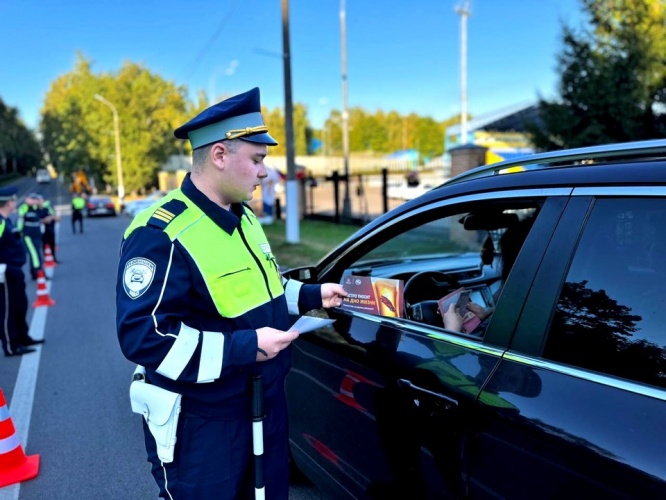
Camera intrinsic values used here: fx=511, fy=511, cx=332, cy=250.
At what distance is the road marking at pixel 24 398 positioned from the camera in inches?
123

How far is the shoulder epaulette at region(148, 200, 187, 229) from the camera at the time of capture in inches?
62.7

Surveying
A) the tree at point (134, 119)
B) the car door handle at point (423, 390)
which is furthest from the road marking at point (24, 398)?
the tree at point (134, 119)

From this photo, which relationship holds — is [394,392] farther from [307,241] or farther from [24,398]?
[307,241]

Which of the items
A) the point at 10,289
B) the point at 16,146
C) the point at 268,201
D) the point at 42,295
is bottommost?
the point at 42,295

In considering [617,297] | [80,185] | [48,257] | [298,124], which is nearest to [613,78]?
[617,297]

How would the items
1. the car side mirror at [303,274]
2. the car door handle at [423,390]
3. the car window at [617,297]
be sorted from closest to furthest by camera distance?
the car window at [617,297], the car door handle at [423,390], the car side mirror at [303,274]

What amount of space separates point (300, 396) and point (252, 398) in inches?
33.4

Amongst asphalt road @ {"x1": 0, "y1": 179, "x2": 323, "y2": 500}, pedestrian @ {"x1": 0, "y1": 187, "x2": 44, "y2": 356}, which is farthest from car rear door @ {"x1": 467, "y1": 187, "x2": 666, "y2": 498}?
pedestrian @ {"x1": 0, "y1": 187, "x2": 44, "y2": 356}

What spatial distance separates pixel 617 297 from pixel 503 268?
1.45m

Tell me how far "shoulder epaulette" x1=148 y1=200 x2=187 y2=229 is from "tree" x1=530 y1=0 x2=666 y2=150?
11897mm

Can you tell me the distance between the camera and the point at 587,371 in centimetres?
138

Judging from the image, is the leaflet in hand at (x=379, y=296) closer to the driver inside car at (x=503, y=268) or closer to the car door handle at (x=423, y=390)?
the driver inside car at (x=503, y=268)

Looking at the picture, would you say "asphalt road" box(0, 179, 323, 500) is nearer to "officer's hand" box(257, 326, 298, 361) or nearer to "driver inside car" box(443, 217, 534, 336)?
"driver inside car" box(443, 217, 534, 336)

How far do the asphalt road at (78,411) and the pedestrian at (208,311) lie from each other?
1418 millimetres
